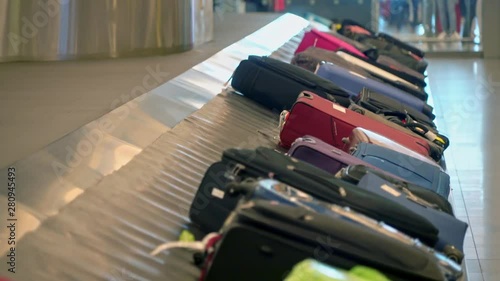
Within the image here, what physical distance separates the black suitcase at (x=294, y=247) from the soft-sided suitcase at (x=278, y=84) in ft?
7.55

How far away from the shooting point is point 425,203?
271 centimetres

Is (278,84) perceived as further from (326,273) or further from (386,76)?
(326,273)

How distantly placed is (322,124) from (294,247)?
1.82 metres

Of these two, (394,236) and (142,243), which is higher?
(394,236)

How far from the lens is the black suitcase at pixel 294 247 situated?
1.88 metres

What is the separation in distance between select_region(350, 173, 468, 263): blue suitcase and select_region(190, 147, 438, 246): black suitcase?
0.29 feet

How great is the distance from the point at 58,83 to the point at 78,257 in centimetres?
291

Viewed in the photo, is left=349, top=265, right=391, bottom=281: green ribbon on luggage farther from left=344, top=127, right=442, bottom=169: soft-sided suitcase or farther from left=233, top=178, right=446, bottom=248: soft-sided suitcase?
left=344, top=127, right=442, bottom=169: soft-sided suitcase

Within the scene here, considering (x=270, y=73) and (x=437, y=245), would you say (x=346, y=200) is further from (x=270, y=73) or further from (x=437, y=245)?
(x=270, y=73)

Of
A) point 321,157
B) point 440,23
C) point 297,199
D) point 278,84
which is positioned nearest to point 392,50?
point 278,84

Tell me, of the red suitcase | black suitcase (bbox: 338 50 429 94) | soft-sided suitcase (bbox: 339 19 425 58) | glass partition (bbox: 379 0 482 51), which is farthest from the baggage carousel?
glass partition (bbox: 379 0 482 51)

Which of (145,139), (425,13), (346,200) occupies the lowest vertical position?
(425,13)

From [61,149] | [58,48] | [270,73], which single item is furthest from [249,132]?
[58,48]

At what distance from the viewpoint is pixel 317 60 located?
5.39m
